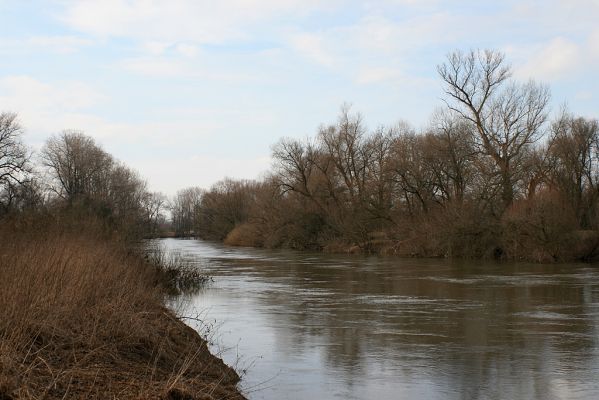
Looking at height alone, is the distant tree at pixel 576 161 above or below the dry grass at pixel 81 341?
above

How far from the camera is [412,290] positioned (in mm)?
23203

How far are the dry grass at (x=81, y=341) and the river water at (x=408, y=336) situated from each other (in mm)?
1277

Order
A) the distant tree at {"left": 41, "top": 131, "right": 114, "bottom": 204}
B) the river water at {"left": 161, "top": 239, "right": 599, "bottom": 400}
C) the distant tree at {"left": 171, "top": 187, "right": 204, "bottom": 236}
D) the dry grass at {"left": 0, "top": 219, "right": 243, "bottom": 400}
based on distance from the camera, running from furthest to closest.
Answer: the distant tree at {"left": 171, "top": 187, "right": 204, "bottom": 236}, the distant tree at {"left": 41, "top": 131, "right": 114, "bottom": 204}, the river water at {"left": 161, "top": 239, "right": 599, "bottom": 400}, the dry grass at {"left": 0, "top": 219, "right": 243, "bottom": 400}

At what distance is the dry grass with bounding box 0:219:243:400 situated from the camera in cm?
650

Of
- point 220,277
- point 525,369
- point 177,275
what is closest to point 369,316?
point 525,369

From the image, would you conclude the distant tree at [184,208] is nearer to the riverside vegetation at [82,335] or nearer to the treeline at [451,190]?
the treeline at [451,190]

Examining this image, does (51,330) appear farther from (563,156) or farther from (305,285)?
(563,156)

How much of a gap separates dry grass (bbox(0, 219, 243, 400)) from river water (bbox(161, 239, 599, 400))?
50.3 inches

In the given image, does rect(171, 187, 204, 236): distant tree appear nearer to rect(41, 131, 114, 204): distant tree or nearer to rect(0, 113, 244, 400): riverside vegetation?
rect(41, 131, 114, 204): distant tree

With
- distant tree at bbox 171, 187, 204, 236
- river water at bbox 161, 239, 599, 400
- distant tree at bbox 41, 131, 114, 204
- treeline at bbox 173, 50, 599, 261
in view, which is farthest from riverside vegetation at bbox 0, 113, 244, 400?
distant tree at bbox 171, 187, 204, 236

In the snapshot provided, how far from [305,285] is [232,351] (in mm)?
12939

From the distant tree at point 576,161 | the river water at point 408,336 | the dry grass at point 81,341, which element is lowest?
the river water at point 408,336

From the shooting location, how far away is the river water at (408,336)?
Answer: 31.3 ft

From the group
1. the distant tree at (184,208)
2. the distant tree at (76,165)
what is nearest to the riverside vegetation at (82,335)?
the distant tree at (76,165)
